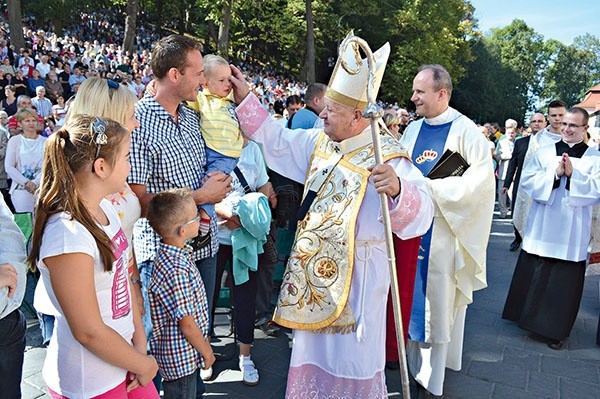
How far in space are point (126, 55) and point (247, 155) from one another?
19269 mm

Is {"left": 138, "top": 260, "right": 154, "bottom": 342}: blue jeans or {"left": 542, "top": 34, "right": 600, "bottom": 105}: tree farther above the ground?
{"left": 542, "top": 34, "right": 600, "bottom": 105}: tree

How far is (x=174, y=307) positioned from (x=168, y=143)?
752mm

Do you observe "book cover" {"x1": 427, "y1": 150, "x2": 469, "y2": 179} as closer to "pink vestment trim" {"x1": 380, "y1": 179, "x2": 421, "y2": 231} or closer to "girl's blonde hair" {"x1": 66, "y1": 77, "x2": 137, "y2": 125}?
"pink vestment trim" {"x1": 380, "y1": 179, "x2": 421, "y2": 231}

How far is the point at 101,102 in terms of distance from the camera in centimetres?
201

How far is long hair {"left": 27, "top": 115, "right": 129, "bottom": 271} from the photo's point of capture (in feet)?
5.20

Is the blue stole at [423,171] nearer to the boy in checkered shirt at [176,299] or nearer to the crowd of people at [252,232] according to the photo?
the crowd of people at [252,232]

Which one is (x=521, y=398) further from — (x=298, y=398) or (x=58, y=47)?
(x=58, y=47)

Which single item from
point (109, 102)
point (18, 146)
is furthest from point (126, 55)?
point (109, 102)

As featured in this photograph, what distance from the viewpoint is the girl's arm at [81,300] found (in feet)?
4.91

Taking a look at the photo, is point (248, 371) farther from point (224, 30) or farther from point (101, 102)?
point (224, 30)

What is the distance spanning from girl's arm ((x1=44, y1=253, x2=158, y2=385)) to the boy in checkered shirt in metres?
0.54

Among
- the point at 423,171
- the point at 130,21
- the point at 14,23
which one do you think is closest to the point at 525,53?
the point at 130,21

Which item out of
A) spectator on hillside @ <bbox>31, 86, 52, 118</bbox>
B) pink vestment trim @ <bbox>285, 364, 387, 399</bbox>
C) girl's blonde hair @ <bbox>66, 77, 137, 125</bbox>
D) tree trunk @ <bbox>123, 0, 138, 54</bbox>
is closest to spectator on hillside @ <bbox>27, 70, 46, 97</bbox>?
spectator on hillside @ <bbox>31, 86, 52, 118</bbox>

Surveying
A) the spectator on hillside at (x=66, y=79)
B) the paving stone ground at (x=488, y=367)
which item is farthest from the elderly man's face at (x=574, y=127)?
the spectator on hillside at (x=66, y=79)
